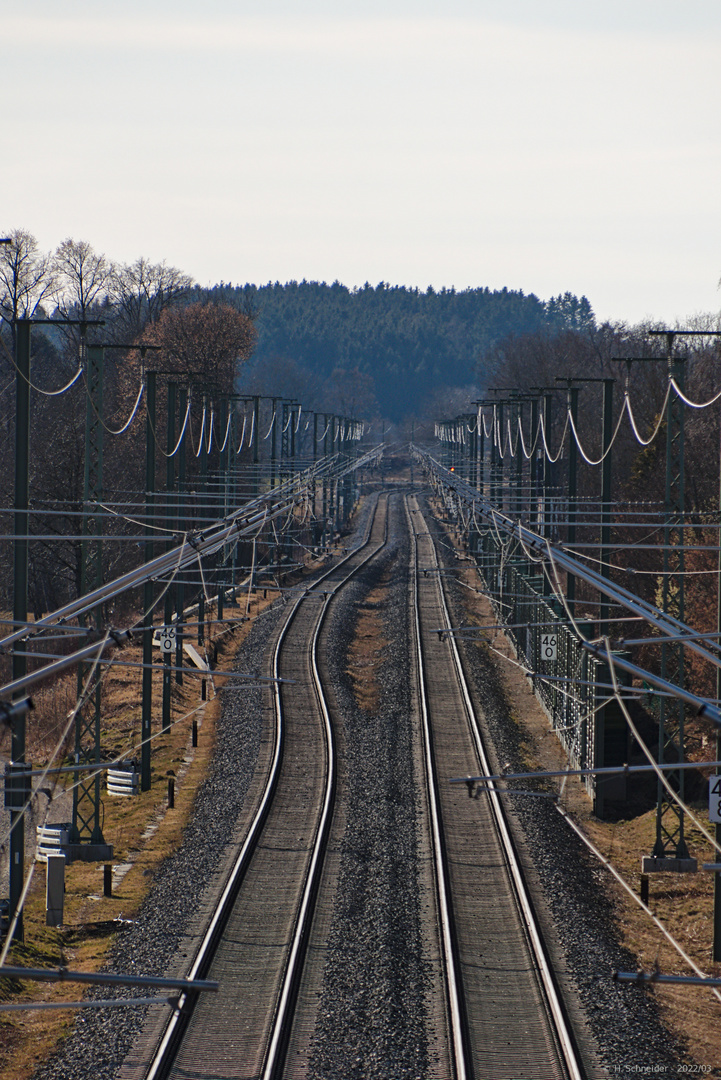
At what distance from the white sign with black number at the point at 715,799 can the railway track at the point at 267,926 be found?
4927 millimetres

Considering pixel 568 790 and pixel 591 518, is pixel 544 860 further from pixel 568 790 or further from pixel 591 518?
pixel 591 518

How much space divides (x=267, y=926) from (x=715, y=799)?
18.6 ft

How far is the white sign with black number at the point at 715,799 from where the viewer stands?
12.3 metres

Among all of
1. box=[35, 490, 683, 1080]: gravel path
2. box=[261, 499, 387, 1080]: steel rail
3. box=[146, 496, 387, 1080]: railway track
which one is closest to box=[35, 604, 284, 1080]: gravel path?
box=[35, 490, 683, 1080]: gravel path

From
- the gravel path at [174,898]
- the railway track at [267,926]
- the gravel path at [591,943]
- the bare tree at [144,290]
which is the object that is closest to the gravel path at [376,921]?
the railway track at [267,926]

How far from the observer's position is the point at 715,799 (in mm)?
12438

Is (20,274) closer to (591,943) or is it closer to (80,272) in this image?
(80,272)

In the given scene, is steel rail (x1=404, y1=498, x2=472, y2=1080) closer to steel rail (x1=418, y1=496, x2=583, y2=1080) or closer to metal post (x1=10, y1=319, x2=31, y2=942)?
steel rail (x1=418, y1=496, x2=583, y2=1080)

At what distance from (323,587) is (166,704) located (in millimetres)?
19961

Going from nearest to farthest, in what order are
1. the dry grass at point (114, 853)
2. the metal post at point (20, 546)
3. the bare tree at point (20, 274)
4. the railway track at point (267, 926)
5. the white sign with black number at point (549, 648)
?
the railway track at point (267, 926)
the dry grass at point (114, 853)
the metal post at point (20, 546)
the white sign with black number at point (549, 648)
the bare tree at point (20, 274)

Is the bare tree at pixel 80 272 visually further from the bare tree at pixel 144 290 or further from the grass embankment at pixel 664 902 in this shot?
the grass embankment at pixel 664 902

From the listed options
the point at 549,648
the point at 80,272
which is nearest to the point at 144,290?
the point at 80,272

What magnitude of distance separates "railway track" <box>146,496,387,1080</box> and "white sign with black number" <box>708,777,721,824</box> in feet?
16.2

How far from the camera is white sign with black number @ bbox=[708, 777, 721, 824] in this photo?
12.3 metres
